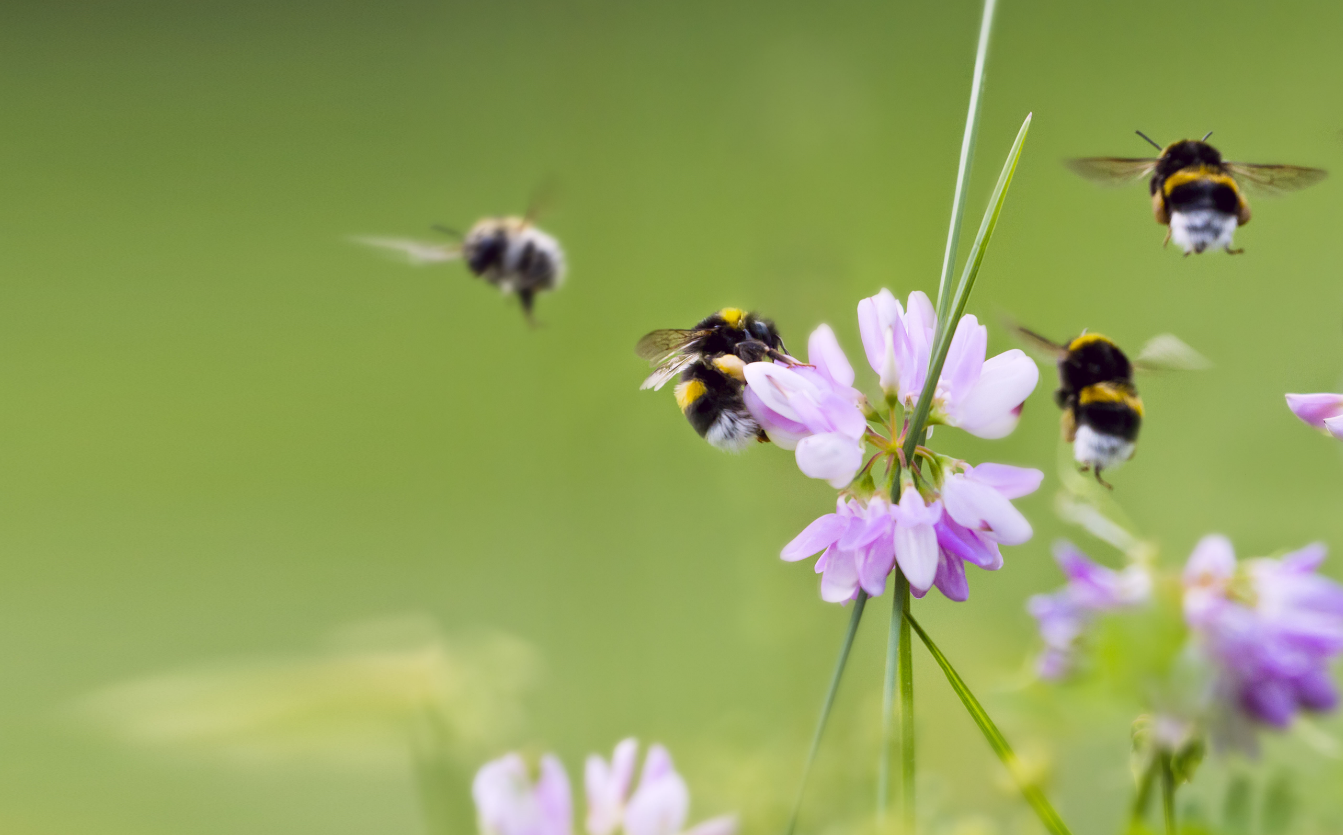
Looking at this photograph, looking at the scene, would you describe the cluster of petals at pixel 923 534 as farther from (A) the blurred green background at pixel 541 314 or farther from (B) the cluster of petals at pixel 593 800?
(A) the blurred green background at pixel 541 314

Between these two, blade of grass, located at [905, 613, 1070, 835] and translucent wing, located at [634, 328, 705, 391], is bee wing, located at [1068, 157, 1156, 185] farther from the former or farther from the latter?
blade of grass, located at [905, 613, 1070, 835]

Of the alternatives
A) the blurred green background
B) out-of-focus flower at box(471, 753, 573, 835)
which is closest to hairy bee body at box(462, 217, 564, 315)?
the blurred green background

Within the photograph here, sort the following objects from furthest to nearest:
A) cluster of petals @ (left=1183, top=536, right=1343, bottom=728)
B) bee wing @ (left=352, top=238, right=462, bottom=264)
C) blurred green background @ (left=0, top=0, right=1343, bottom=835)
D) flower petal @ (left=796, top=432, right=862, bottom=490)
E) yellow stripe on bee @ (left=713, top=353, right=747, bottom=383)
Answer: blurred green background @ (left=0, top=0, right=1343, bottom=835) → bee wing @ (left=352, top=238, right=462, bottom=264) → yellow stripe on bee @ (left=713, top=353, right=747, bottom=383) → flower petal @ (left=796, top=432, right=862, bottom=490) → cluster of petals @ (left=1183, top=536, right=1343, bottom=728)

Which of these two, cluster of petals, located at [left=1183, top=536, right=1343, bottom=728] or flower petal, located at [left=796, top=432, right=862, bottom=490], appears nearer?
cluster of petals, located at [left=1183, top=536, right=1343, bottom=728]

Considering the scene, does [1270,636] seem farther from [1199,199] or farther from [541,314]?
[541,314]

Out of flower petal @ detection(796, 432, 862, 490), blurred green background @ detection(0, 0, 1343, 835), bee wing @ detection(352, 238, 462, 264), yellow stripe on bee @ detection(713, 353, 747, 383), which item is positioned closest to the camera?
flower petal @ detection(796, 432, 862, 490)

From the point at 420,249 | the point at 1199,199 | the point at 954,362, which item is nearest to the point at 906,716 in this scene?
the point at 954,362
